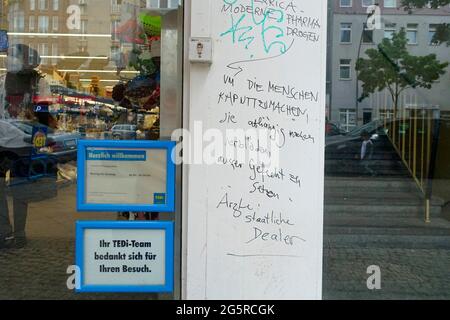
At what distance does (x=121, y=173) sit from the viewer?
3.59m

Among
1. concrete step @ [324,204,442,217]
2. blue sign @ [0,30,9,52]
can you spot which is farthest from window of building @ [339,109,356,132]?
blue sign @ [0,30,9,52]

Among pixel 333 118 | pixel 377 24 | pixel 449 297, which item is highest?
pixel 377 24

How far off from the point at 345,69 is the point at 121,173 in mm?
2507

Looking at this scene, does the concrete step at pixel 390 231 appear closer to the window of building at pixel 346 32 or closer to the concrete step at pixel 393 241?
the concrete step at pixel 393 241

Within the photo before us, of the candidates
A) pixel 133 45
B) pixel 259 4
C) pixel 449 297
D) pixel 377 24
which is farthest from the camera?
pixel 377 24

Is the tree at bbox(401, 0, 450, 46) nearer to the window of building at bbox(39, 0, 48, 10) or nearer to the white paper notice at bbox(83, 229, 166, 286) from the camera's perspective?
the window of building at bbox(39, 0, 48, 10)

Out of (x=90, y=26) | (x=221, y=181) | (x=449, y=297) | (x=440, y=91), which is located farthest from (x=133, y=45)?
(x=440, y=91)

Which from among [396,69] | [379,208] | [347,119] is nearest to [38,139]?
[347,119]

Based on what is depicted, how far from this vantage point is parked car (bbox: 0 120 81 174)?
4953mm

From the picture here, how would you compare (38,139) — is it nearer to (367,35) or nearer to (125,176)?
(125,176)

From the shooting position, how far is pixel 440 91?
6438 millimetres

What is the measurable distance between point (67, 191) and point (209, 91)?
1.75m

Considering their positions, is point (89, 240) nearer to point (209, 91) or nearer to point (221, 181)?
point (221, 181)

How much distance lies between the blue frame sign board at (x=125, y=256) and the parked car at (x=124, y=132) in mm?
787
